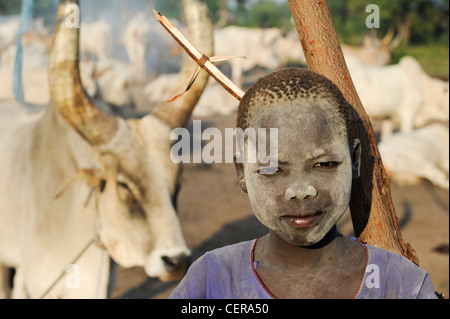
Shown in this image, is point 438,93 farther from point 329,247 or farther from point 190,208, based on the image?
point 329,247

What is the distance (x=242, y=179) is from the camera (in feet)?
5.43

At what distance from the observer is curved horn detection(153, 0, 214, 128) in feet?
12.0

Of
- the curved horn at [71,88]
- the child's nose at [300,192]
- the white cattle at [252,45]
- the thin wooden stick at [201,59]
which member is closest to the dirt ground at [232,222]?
the curved horn at [71,88]

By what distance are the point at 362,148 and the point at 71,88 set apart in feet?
6.66

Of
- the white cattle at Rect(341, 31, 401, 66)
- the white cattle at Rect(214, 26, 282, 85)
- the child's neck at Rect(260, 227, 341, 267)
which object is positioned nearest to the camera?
the child's neck at Rect(260, 227, 341, 267)

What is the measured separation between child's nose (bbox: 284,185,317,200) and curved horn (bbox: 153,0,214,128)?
220 centimetres

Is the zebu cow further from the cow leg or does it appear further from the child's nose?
the child's nose

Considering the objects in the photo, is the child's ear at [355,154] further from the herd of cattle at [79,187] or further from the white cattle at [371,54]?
the white cattle at [371,54]

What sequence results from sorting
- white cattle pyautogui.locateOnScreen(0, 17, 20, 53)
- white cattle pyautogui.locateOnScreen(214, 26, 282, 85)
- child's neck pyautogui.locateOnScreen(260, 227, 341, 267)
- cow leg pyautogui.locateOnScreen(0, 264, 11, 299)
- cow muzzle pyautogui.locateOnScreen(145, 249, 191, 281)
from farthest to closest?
white cattle pyautogui.locateOnScreen(0, 17, 20, 53) → white cattle pyautogui.locateOnScreen(214, 26, 282, 85) → cow leg pyautogui.locateOnScreen(0, 264, 11, 299) → cow muzzle pyautogui.locateOnScreen(145, 249, 191, 281) → child's neck pyautogui.locateOnScreen(260, 227, 341, 267)

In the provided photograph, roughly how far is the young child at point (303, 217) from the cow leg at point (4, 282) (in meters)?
3.21

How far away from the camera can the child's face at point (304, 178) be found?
1462 millimetres

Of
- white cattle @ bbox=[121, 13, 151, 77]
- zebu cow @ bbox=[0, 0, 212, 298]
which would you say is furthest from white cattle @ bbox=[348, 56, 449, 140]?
white cattle @ bbox=[121, 13, 151, 77]
